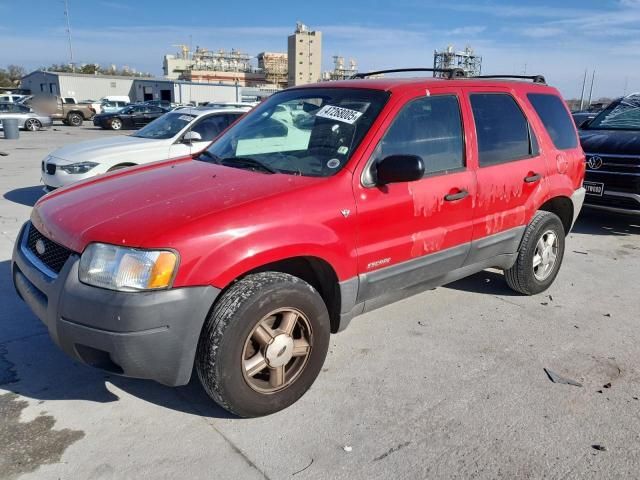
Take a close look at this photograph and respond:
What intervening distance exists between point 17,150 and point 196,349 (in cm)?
1694

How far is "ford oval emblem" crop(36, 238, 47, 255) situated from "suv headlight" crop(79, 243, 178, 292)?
64cm

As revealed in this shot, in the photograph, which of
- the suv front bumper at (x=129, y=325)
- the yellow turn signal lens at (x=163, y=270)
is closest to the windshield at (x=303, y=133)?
the yellow turn signal lens at (x=163, y=270)

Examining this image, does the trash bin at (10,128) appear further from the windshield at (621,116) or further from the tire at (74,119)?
the windshield at (621,116)

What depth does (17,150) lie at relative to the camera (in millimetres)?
16641

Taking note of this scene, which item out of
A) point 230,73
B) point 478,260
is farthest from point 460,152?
point 230,73

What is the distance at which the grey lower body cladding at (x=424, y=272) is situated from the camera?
129 inches

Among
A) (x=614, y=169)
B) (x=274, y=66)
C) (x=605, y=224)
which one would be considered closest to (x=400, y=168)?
(x=614, y=169)

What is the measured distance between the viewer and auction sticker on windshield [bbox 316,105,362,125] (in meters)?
3.42

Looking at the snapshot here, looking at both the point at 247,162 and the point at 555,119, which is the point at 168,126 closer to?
the point at 247,162

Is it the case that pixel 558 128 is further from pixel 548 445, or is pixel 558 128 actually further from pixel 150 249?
pixel 150 249

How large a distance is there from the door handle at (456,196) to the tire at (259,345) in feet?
4.07

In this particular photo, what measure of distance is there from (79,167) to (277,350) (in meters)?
5.88

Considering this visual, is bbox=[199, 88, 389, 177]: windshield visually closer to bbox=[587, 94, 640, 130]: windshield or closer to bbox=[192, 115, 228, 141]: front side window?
bbox=[192, 115, 228, 141]: front side window

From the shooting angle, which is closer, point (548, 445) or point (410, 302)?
point (548, 445)
